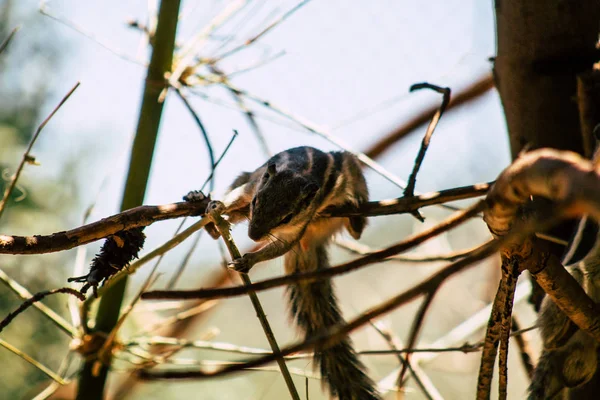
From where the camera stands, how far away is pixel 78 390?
1.66 metres

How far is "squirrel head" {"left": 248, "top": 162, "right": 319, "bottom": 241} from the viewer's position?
1896 mm

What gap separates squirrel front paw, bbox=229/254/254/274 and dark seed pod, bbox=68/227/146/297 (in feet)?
0.96

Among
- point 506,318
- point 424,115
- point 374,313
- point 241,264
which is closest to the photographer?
point 374,313

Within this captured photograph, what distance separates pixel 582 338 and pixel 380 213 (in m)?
0.75

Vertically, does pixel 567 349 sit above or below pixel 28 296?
below

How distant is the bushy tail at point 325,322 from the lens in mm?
1877

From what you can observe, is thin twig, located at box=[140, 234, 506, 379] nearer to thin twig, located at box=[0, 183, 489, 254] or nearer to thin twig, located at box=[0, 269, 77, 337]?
thin twig, located at box=[0, 183, 489, 254]

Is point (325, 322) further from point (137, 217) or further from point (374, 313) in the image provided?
point (374, 313)

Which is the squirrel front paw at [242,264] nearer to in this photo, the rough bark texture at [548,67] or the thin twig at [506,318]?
the thin twig at [506,318]

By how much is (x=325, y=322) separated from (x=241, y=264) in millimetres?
650

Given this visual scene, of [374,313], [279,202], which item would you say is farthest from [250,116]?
[374,313]

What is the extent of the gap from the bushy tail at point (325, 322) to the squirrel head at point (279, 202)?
0.25 meters

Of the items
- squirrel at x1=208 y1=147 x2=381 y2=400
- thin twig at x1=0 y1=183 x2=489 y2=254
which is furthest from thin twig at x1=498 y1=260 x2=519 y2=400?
squirrel at x1=208 y1=147 x2=381 y2=400

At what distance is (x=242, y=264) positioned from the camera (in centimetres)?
161
